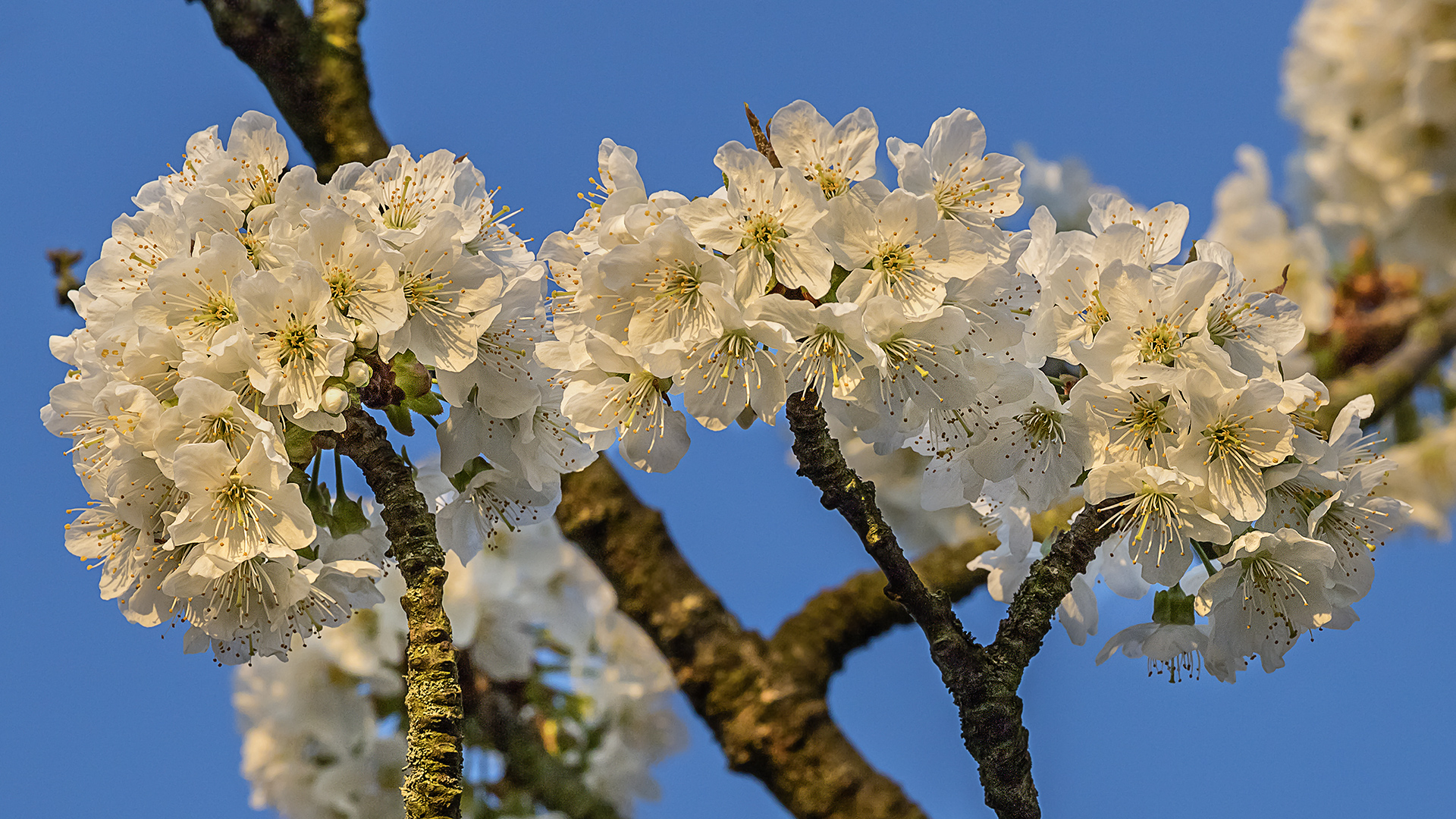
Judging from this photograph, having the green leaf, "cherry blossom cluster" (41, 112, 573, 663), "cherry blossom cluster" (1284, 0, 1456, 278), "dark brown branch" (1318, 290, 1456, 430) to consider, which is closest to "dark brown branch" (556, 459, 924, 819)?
"cherry blossom cluster" (41, 112, 573, 663)

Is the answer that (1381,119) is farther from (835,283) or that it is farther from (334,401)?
(334,401)

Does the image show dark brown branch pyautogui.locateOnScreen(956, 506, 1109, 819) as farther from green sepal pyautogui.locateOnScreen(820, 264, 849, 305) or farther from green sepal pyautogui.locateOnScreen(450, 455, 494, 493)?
green sepal pyautogui.locateOnScreen(450, 455, 494, 493)

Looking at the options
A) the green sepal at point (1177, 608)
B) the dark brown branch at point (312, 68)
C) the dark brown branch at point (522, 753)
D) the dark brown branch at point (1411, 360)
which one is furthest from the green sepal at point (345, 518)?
the dark brown branch at point (1411, 360)

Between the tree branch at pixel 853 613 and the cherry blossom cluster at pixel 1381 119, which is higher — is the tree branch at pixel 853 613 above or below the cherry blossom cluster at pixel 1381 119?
below

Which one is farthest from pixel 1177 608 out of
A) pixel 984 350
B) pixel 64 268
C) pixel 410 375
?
pixel 64 268

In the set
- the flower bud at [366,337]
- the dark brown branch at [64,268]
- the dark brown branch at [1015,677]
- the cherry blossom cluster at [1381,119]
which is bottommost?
the dark brown branch at [1015,677]

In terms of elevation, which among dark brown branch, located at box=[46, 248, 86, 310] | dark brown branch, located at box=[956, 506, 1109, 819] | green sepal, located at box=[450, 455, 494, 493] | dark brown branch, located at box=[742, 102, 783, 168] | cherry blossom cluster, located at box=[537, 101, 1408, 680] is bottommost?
dark brown branch, located at box=[956, 506, 1109, 819]

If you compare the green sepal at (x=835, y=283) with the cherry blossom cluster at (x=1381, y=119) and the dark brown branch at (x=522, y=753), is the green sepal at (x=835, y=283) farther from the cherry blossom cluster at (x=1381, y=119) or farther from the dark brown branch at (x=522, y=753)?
the cherry blossom cluster at (x=1381, y=119)
